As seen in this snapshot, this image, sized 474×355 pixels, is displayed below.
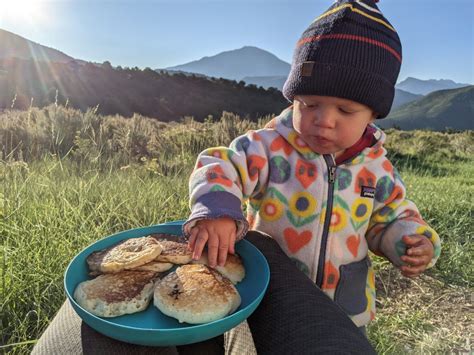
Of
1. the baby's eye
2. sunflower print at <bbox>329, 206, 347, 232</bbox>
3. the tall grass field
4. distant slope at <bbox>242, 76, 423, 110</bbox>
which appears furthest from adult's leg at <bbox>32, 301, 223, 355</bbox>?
distant slope at <bbox>242, 76, 423, 110</bbox>

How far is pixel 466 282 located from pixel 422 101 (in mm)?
66299

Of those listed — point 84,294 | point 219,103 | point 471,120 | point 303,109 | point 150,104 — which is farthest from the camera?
point 471,120

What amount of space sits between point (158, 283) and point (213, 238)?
195 millimetres

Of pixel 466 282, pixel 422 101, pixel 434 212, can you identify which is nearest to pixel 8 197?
pixel 466 282

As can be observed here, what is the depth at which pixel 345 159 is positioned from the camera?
5.36 ft

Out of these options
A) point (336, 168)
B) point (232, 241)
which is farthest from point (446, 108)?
point (232, 241)

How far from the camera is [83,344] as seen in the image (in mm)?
1004

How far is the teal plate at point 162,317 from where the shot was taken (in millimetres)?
935

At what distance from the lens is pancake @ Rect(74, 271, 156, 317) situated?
1027 mm

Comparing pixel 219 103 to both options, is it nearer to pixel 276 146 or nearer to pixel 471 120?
pixel 276 146

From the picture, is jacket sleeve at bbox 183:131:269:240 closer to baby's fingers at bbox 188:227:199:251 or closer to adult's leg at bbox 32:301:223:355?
baby's fingers at bbox 188:227:199:251

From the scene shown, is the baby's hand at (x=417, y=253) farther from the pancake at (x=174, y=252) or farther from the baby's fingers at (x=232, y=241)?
the pancake at (x=174, y=252)

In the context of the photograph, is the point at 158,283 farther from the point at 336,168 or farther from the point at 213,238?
the point at 336,168

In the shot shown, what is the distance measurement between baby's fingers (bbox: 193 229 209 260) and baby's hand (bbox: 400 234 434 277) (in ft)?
2.52
